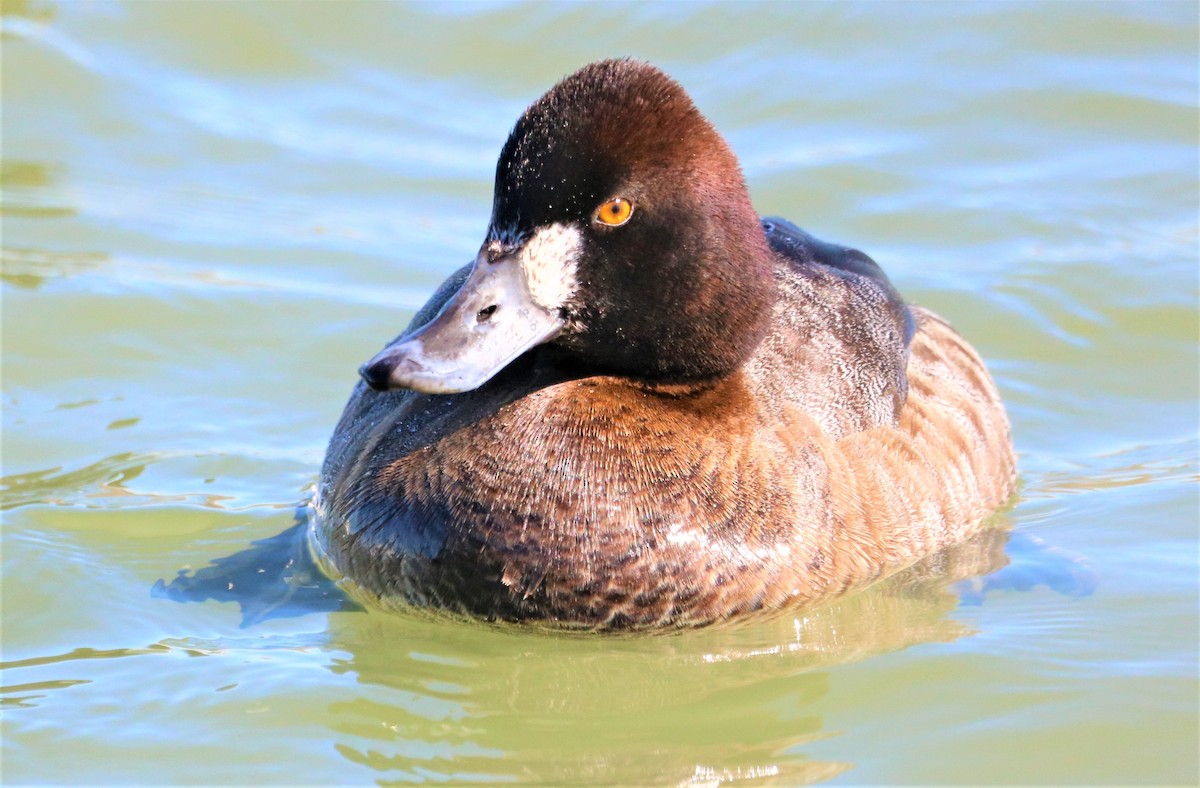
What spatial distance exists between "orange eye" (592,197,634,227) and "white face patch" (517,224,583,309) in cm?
9

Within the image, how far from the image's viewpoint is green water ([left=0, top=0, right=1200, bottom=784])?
5.22 meters

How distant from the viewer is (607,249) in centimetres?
534

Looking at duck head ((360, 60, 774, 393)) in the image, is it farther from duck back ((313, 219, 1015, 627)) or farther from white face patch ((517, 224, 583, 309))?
duck back ((313, 219, 1015, 627))

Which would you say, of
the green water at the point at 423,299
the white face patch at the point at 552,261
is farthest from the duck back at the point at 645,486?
the white face patch at the point at 552,261

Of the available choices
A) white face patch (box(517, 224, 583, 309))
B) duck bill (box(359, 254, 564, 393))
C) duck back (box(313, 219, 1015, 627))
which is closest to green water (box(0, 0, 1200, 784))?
duck back (box(313, 219, 1015, 627))

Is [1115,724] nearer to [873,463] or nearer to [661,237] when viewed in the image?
[873,463]

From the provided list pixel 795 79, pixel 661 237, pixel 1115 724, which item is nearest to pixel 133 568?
pixel 661 237

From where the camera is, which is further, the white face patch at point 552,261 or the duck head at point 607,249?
the white face patch at point 552,261

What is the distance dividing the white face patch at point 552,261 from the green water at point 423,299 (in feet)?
3.85

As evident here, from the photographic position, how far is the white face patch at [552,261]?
530 cm

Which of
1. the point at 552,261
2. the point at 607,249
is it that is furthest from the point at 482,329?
the point at 607,249

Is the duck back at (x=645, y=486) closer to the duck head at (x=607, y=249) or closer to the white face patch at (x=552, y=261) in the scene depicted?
the duck head at (x=607, y=249)

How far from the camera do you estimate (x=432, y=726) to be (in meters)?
5.20

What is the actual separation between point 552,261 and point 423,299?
13.4ft
